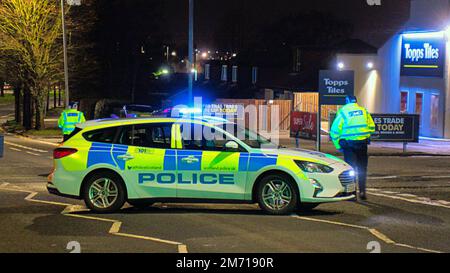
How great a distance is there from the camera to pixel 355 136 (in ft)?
39.0

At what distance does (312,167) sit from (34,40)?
29.7 meters

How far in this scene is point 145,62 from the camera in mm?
71125

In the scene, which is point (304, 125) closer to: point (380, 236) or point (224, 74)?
point (380, 236)

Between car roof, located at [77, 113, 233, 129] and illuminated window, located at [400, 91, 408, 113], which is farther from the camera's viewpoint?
illuminated window, located at [400, 91, 408, 113]

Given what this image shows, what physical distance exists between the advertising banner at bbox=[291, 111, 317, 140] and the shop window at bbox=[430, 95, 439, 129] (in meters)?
8.09

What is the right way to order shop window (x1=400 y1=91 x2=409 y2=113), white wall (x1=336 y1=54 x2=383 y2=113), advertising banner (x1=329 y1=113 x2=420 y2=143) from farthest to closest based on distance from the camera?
white wall (x1=336 y1=54 x2=383 y2=113) < shop window (x1=400 y1=91 x2=409 y2=113) < advertising banner (x1=329 y1=113 x2=420 y2=143)

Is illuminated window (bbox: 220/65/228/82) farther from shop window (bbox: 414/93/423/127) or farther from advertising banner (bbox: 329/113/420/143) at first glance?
advertising banner (bbox: 329/113/420/143)

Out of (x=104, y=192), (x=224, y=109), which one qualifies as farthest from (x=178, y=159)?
(x=224, y=109)

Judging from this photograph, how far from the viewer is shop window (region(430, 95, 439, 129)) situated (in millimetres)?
30594

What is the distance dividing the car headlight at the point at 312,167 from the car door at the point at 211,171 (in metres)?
0.84

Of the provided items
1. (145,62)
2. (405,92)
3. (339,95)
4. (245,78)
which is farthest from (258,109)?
(145,62)

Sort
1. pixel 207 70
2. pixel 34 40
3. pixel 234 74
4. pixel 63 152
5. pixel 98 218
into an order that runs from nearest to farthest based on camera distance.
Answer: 1. pixel 98 218
2. pixel 63 152
3. pixel 34 40
4. pixel 234 74
5. pixel 207 70

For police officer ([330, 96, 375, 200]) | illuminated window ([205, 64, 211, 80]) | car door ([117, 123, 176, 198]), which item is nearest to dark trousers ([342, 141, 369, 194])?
police officer ([330, 96, 375, 200])

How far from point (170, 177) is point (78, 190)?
1475 mm
